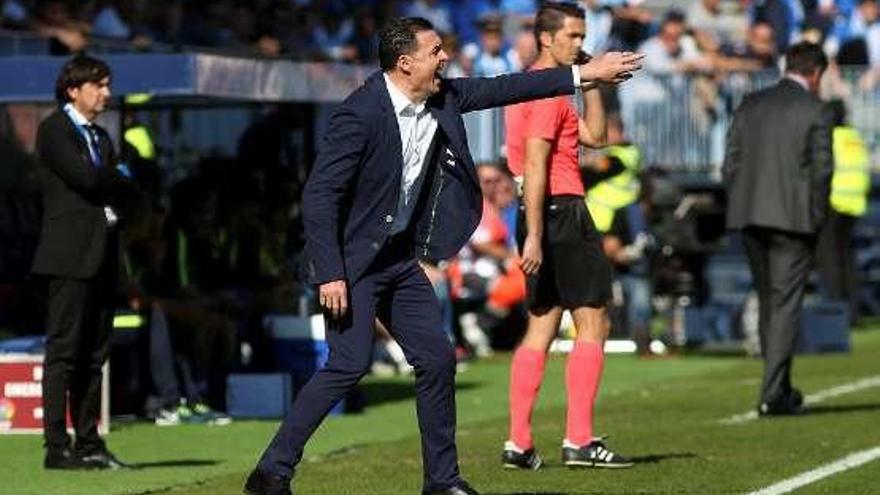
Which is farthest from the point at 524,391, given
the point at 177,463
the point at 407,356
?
the point at 407,356

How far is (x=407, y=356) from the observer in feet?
34.1

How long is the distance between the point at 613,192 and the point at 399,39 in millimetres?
12783

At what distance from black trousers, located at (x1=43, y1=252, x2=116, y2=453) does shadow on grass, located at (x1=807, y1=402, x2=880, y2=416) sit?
491 centimetres

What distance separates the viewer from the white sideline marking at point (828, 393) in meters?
15.8

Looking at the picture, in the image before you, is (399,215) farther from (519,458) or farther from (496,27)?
(496,27)

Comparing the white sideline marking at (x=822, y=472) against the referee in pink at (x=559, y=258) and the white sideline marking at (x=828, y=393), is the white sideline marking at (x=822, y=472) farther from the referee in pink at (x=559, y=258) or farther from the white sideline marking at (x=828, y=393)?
the white sideline marking at (x=828, y=393)

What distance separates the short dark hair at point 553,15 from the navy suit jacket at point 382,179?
197 cm

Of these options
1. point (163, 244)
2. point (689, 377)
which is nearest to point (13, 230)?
point (163, 244)

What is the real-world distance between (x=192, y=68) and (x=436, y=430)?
6012 mm

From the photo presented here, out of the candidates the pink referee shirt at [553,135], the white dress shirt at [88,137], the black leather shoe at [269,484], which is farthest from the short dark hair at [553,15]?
the black leather shoe at [269,484]

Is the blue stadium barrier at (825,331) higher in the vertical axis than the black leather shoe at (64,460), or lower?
lower

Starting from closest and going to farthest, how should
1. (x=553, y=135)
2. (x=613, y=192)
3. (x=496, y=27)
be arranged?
(x=553, y=135) → (x=613, y=192) → (x=496, y=27)

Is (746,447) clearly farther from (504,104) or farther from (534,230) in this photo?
(504,104)

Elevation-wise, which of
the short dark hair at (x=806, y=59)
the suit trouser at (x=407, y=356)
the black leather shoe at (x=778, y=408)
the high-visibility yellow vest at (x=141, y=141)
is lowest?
the black leather shoe at (x=778, y=408)
